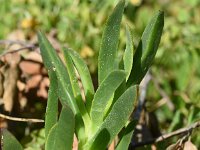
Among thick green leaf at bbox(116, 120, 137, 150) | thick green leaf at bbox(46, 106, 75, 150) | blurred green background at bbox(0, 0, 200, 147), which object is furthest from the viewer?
blurred green background at bbox(0, 0, 200, 147)

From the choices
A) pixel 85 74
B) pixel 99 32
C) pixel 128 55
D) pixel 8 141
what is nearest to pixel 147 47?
pixel 128 55

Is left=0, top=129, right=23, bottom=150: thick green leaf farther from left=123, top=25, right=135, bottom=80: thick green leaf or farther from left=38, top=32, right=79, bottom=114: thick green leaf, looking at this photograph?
left=123, top=25, right=135, bottom=80: thick green leaf

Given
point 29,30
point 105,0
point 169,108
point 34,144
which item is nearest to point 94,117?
point 34,144

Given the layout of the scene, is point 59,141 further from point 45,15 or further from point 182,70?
point 182,70

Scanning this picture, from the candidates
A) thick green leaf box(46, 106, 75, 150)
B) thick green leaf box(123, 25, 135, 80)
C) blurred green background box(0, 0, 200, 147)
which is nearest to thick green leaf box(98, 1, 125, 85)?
thick green leaf box(123, 25, 135, 80)

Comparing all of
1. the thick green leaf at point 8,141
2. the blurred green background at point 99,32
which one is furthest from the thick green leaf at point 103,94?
the blurred green background at point 99,32

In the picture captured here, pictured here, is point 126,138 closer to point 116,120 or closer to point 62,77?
point 116,120
